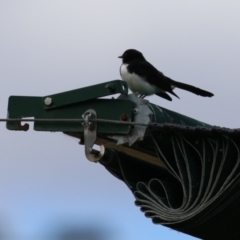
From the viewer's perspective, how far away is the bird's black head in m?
8.02

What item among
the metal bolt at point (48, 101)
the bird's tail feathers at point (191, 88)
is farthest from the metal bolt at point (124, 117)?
the bird's tail feathers at point (191, 88)

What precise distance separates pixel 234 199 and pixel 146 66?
12.2 feet

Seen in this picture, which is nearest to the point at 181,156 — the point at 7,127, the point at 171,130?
the point at 171,130

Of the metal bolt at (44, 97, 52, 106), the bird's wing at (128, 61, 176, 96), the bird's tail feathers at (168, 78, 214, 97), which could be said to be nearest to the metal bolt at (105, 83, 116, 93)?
the metal bolt at (44, 97, 52, 106)

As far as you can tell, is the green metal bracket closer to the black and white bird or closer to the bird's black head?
the black and white bird

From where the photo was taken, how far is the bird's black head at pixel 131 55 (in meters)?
8.02

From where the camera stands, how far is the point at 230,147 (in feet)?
12.6

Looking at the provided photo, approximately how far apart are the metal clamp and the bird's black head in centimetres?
379

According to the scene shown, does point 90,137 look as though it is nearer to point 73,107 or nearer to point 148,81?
point 73,107

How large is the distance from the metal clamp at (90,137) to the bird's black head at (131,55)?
12.4 feet

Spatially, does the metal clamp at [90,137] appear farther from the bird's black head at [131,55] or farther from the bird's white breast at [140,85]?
the bird's black head at [131,55]

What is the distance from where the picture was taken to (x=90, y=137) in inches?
166

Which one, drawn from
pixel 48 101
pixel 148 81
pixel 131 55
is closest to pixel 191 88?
pixel 148 81

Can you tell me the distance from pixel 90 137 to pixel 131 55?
13.0ft
